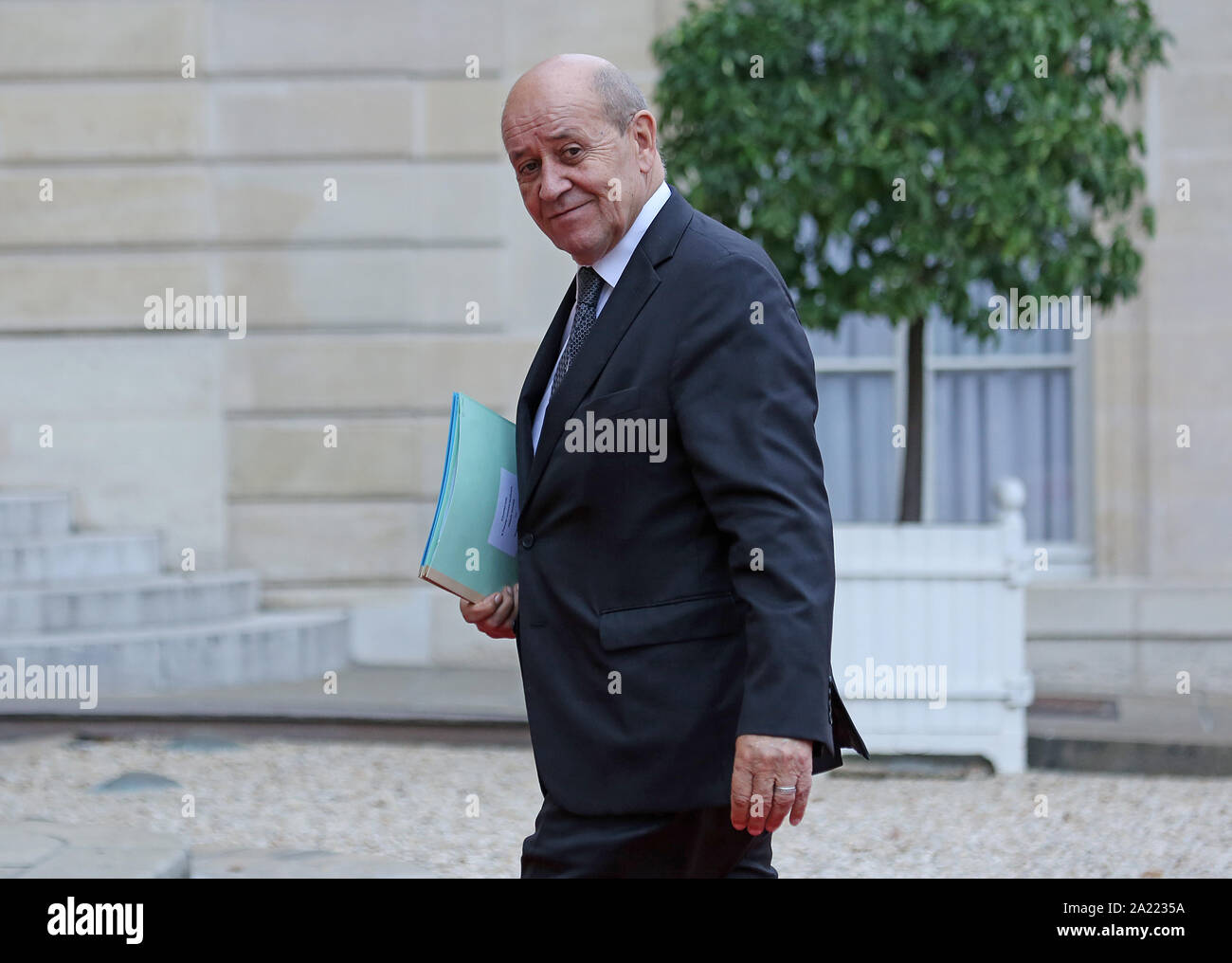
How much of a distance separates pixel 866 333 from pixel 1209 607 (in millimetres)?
2610

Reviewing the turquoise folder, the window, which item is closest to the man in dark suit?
the turquoise folder

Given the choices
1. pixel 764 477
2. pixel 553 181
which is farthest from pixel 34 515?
pixel 764 477

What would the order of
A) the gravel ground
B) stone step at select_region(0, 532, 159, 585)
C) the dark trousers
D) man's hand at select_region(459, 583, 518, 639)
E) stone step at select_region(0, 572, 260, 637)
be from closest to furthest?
the dark trousers, man's hand at select_region(459, 583, 518, 639), the gravel ground, stone step at select_region(0, 572, 260, 637), stone step at select_region(0, 532, 159, 585)

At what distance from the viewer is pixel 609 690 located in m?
2.26

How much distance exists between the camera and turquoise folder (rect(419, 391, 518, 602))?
2.41m

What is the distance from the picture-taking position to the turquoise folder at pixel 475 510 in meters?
2.41

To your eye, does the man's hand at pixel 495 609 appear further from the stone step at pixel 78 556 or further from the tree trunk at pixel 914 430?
the stone step at pixel 78 556

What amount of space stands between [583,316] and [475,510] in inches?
14.6

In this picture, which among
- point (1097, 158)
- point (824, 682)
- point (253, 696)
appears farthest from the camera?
point (253, 696)

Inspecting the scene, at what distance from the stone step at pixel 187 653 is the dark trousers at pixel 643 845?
5.44 m

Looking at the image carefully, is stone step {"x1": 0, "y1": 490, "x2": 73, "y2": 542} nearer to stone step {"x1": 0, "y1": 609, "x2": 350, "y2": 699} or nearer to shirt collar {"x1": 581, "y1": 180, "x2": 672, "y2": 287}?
stone step {"x1": 0, "y1": 609, "x2": 350, "y2": 699}

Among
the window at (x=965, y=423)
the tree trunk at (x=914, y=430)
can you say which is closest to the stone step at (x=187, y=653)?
the window at (x=965, y=423)

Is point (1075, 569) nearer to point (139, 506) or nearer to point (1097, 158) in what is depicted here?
point (1097, 158)
